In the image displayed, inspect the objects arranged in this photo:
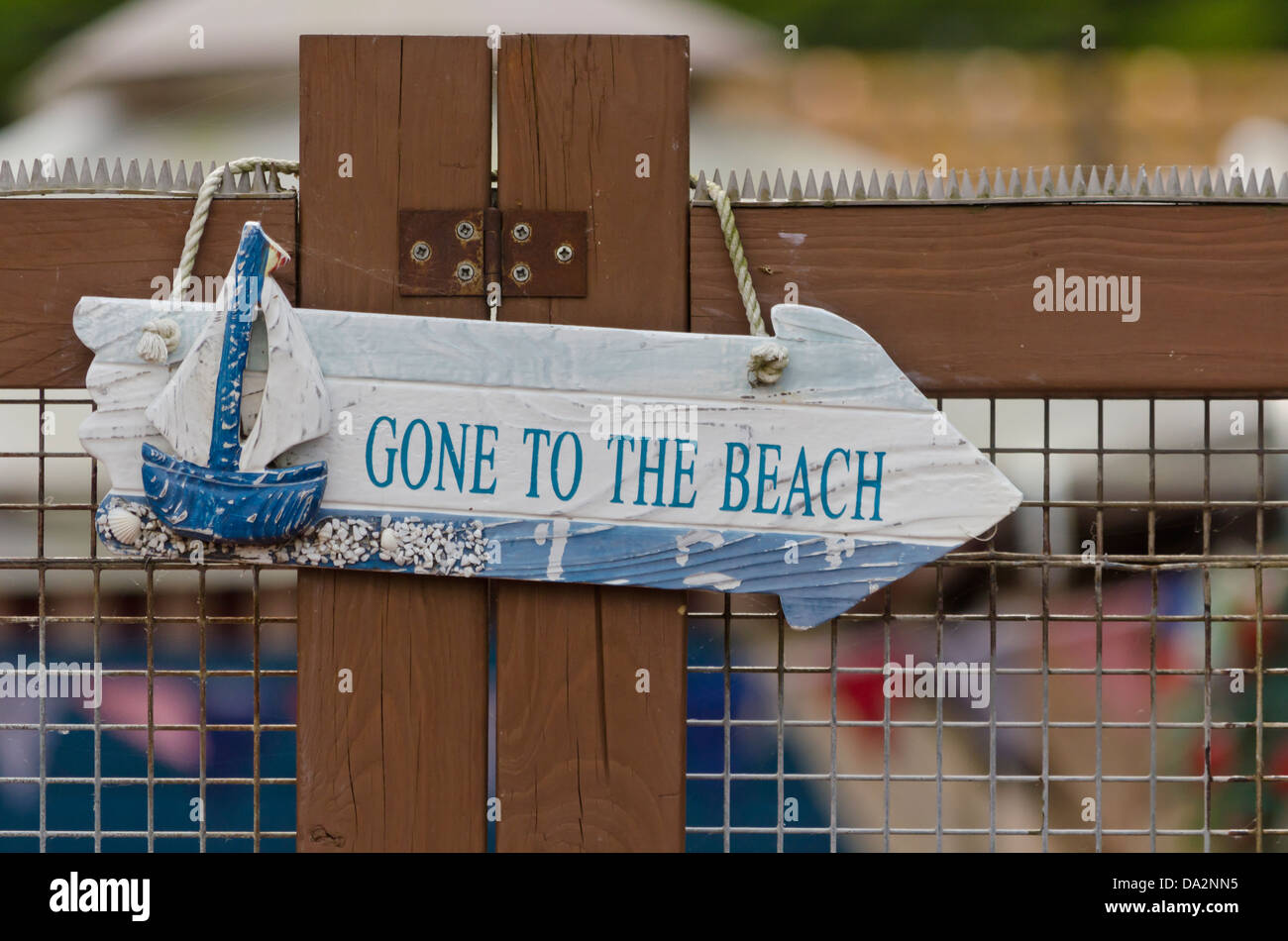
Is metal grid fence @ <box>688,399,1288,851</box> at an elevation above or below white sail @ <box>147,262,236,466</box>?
below

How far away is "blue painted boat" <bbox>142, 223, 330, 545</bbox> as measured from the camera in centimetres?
123

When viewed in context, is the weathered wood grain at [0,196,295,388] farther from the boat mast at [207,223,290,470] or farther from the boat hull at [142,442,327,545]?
the boat hull at [142,442,327,545]

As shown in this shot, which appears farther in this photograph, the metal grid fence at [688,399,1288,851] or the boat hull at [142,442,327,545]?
the metal grid fence at [688,399,1288,851]

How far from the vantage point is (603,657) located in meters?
1.31

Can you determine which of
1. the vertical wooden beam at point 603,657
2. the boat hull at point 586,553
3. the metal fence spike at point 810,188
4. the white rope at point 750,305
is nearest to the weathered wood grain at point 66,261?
the boat hull at point 586,553

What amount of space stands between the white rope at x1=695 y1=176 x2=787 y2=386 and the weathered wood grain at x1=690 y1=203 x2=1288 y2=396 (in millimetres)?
21

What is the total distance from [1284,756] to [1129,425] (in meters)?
0.95

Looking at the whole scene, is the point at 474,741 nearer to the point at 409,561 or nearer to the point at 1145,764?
the point at 409,561

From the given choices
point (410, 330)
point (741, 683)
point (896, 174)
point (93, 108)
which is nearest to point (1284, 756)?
point (741, 683)

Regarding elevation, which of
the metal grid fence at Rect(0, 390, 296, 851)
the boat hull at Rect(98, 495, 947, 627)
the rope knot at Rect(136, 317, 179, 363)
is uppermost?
the rope knot at Rect(136, 317, 179, 363)

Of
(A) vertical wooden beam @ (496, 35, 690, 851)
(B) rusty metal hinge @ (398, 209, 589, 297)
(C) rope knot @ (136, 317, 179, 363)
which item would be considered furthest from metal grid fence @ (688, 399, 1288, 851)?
(C) rope knot @ (136, 317, 179, 363)

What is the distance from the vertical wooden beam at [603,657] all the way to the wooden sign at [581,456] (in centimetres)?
5

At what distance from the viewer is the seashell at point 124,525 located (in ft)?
4.13

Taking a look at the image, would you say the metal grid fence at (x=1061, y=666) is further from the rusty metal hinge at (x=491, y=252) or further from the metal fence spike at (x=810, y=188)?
the rusty metal hinge at (x=491, y=252)
